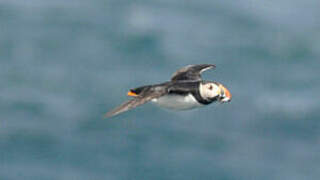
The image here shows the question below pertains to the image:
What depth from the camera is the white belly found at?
258 ft

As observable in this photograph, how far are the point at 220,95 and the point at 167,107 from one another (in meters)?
5.70

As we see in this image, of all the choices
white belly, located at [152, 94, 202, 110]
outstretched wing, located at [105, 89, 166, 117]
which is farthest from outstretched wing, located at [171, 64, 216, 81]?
outstretched wing, located at [105, 89, 166, 117]

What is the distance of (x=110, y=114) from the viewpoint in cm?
7150

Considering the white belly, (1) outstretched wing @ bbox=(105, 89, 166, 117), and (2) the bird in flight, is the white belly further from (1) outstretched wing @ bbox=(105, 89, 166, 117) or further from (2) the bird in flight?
(1) outstretched wing @ bbox=(105, 89, 166, 117)

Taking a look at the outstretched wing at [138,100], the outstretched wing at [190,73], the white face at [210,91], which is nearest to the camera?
the outstretched wing at [138,100]

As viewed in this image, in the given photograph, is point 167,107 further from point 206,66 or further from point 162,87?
point 206,66

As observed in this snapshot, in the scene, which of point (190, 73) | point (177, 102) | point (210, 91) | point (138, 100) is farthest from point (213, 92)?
point (190, 73)

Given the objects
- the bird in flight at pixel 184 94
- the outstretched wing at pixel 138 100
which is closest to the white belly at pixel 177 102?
the bird in flight at pixel 184 94

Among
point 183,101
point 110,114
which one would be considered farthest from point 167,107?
point 110,114

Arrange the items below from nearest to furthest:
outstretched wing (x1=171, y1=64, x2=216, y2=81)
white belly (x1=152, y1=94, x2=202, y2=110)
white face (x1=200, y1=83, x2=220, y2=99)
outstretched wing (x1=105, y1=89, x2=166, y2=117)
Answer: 1. outstretched wing (x1=105, y1=89, x2=166, y2=117)
2. white face (x1=200, y1=83, x2=220, y2=99)
3. white belly (x1=152, y1=94, x2=202, y2=110)
4. outstretched wing (x1=171, y1=64, x2=216, y2=81)

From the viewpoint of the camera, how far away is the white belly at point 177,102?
78.6 m

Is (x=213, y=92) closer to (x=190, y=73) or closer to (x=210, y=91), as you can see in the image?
(x=210, y=91)

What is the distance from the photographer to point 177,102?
259 feet

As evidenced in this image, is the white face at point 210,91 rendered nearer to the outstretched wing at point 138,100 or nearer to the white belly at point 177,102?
the white belly at point 177,102
